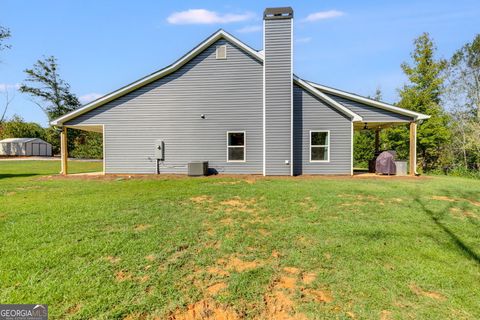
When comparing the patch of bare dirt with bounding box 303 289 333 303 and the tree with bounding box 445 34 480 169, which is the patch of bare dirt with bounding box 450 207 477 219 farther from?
the tree with bounding box 445 34 480 169

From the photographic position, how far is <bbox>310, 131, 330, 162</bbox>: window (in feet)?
40.3

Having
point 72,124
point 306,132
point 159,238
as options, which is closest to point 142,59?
point 72,124

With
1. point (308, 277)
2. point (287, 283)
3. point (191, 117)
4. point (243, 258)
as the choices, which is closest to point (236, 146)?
point (191, 117)

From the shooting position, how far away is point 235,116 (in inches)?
496

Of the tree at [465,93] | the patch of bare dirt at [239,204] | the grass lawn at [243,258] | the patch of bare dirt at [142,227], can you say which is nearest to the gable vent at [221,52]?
the patch of bare dirt at [239,204]

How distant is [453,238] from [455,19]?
1208 centimetres

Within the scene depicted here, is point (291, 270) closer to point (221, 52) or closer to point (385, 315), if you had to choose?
point (385, 315)

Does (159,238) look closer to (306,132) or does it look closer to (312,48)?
(306,132)

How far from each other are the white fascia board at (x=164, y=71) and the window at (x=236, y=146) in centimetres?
372

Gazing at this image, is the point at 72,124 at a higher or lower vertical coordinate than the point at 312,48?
lower

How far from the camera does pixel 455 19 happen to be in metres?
11.9

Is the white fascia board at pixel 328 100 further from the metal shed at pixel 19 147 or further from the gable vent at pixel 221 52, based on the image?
the metal shed at pixel 19 147

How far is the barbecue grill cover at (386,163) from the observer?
12422 mm

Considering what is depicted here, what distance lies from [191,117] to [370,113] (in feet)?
28.6
